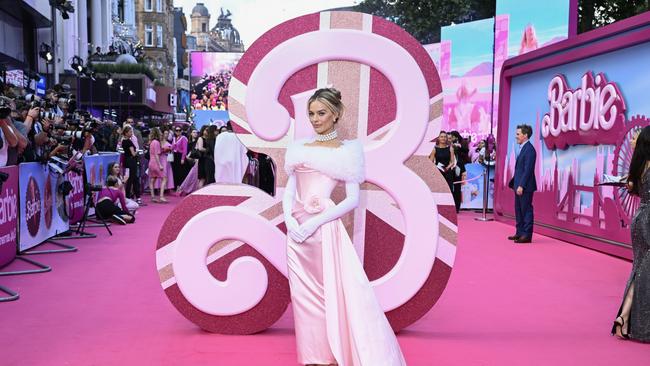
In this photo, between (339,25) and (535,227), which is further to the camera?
(535,227)

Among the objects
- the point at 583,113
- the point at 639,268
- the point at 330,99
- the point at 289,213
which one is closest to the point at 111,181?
the point at 583,113

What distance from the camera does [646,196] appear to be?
5.22 m

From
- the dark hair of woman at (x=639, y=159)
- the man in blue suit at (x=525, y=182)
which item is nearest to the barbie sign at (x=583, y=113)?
the man in blue suit at (x=525, y=182)

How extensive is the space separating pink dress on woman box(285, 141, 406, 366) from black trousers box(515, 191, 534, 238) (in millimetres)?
6472

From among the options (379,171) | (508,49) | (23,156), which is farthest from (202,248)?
(508,49)

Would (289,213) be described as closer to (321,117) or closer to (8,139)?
(321,117)

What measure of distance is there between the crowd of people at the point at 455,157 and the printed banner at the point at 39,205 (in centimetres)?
640

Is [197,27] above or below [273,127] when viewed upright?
above

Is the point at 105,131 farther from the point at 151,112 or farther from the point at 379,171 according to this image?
the point at 151,112

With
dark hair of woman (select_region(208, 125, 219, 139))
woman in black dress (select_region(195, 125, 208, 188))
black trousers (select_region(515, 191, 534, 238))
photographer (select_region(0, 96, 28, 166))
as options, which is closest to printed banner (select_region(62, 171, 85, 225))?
photographer (select_region(0, 96, 28, 166))

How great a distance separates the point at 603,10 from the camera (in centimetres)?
2842

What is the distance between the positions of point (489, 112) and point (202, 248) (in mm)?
14352

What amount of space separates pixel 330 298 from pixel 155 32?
74959mm

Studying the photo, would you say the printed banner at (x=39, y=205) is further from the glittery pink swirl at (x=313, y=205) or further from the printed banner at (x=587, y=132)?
the printed banner at (x=587, y=132)
